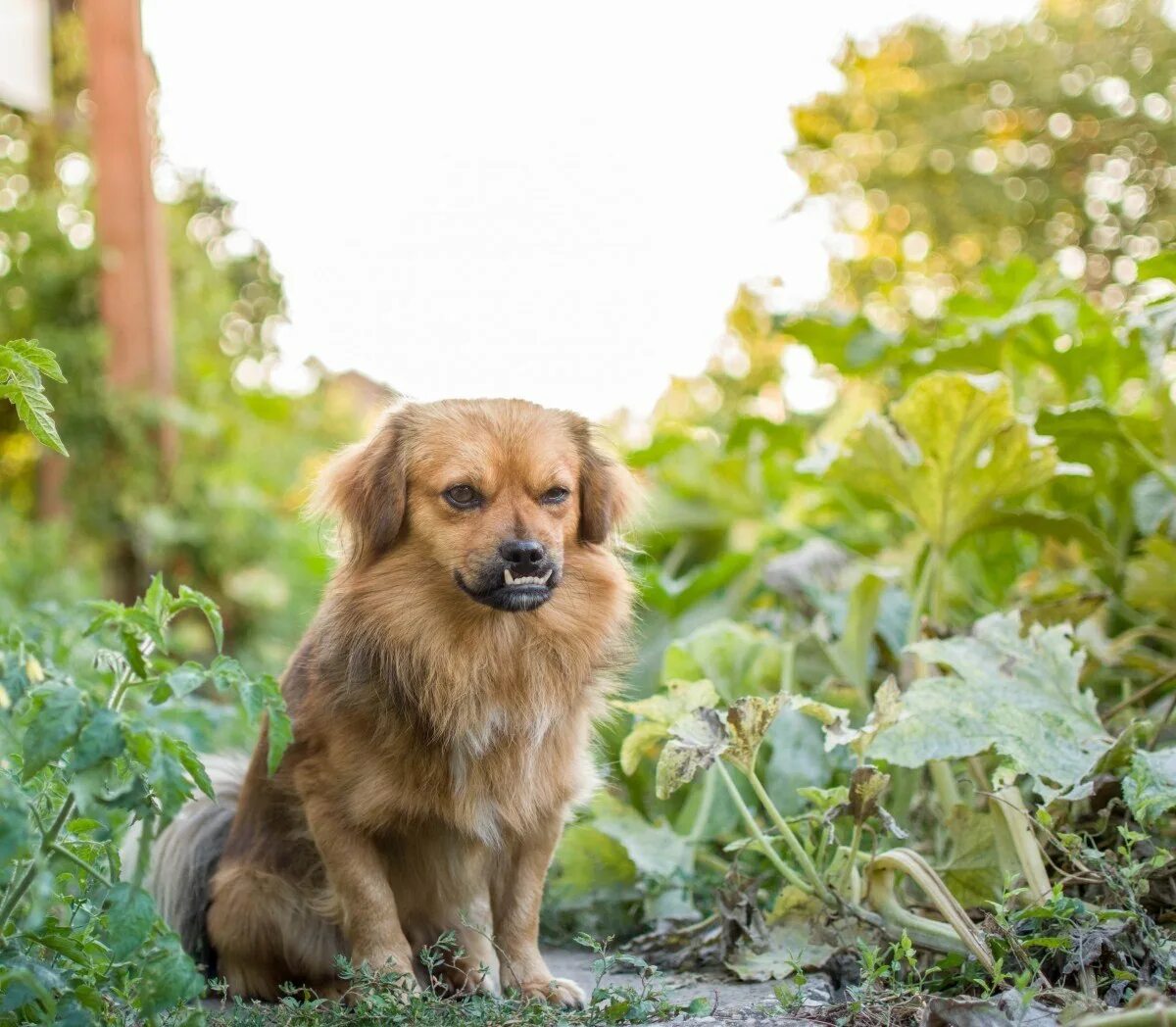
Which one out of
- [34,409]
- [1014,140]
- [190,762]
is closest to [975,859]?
[190,762]

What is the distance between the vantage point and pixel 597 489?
10.7 ft

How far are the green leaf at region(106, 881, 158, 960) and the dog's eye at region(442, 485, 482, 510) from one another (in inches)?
50.0

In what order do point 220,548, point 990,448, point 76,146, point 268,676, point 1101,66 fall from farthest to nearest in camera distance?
1. point 1101,66
2. point 76,146
3. point 220,548
4. point 990,448
5. point 268,676

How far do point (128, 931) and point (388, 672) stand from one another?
107cm

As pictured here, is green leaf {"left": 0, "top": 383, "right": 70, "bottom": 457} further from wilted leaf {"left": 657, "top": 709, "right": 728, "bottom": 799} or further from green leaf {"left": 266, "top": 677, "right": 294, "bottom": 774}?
wilted leaf {"left": 657, "top": 709, "right": 728, "bottom": 799}

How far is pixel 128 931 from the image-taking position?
6.29ft

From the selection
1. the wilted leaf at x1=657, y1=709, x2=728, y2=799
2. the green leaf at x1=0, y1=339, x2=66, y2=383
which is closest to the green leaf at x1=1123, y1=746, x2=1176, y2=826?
the wilted leaf at x1=657, y1=709, x2=728, y2=799

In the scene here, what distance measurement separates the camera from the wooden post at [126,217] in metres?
7.54

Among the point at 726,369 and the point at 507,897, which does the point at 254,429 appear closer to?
the point at 726,369

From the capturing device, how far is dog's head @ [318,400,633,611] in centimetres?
289

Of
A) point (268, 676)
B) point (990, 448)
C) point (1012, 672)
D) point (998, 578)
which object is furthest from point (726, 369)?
point (268, 676)

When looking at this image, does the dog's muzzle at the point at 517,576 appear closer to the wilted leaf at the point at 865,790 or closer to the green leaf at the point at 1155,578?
the wilted leaf at the point at 865,790

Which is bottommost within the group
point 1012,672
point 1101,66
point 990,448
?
point 1012,672

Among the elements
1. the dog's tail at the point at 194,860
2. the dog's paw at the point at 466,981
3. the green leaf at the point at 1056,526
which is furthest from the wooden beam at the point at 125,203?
the green leaf at the point at 1056,526
